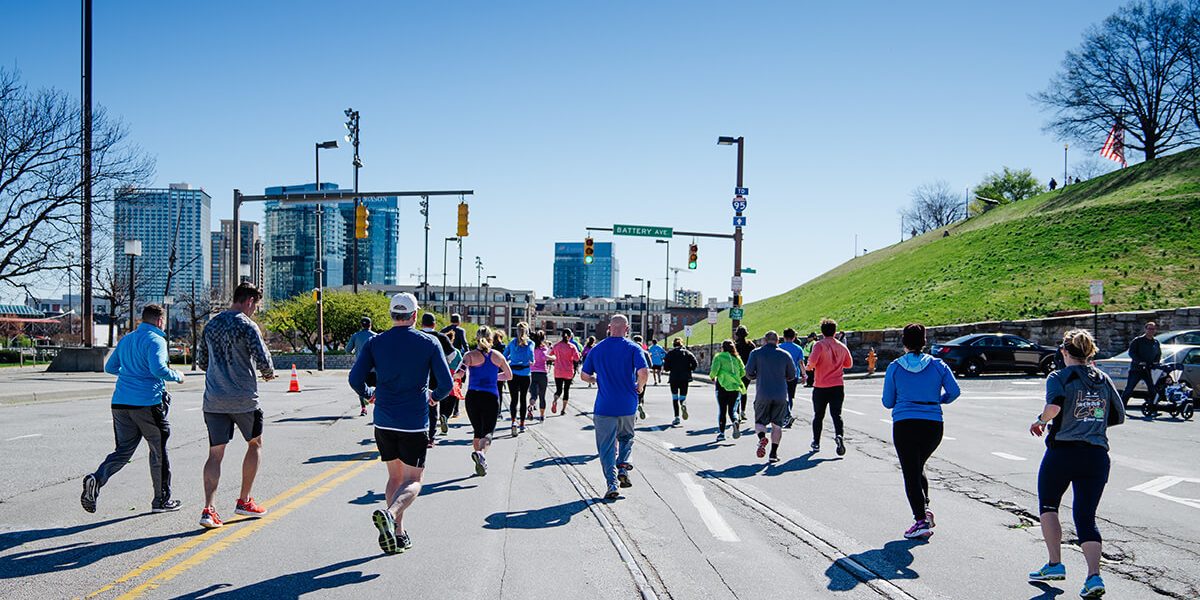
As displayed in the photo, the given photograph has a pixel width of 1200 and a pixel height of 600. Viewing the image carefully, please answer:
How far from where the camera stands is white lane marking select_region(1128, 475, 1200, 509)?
358 inches

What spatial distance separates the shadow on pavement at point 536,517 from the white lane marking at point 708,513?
1132 mm

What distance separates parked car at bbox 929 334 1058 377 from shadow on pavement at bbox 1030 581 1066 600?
26609 mm

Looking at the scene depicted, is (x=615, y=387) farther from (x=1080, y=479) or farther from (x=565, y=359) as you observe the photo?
(x=565, y=359)

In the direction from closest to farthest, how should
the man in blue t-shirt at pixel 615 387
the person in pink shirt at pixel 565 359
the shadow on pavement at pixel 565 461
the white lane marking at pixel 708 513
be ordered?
the white lane marking at pixel 708 513, the man in blue t-shirt at pixel 615 387, the shadow on pavement at pixel 565 461, the person in pink shirt at pixel 565 359

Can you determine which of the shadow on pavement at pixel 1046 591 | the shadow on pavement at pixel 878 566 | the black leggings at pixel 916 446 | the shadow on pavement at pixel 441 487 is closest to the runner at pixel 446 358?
the shadow on pavement at pixel 441 487

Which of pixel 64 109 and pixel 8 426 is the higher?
pixel 64 109

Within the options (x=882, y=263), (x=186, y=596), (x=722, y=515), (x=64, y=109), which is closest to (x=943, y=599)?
(x=722, y=515)

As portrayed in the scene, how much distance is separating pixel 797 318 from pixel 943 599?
55.5m

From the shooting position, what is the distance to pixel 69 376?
28500 mm

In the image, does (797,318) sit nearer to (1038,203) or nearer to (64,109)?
(1038,203)

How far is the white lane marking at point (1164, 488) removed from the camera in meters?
9.09

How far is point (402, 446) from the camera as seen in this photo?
249 inches

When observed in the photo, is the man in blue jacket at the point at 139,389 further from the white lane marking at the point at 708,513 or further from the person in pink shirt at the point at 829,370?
the person in pink shirt at the point at 829,370

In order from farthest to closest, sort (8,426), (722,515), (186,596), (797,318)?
(797,318), (8,426), (722,515), (186,596)
